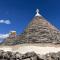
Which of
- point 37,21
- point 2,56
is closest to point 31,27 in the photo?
point 37,21

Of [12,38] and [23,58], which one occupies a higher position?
[12,38]

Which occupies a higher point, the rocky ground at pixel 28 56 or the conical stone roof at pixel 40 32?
the conical stone roof at pixel 40 32

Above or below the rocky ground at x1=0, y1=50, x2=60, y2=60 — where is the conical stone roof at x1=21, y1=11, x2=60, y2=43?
above

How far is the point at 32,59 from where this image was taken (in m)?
20.4

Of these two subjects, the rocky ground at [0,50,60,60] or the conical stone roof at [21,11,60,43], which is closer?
the rocky ground at [0,50,60,60]

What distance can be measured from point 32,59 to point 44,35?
24708mm

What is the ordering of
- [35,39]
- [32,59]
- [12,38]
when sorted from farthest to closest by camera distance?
1. [12,38]
2. [35,39]
3. [32,59]

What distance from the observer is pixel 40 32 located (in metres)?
45.7

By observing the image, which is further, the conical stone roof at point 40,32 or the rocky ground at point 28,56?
the conical stone roof at point 40,32

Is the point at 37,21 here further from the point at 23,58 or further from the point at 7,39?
the point at 23,58

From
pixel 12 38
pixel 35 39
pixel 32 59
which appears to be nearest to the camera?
pixel 32 59

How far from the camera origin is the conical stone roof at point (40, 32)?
143 feet

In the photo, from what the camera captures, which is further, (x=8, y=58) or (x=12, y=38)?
(x=12, y=38)

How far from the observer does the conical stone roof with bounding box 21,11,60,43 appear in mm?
43625
